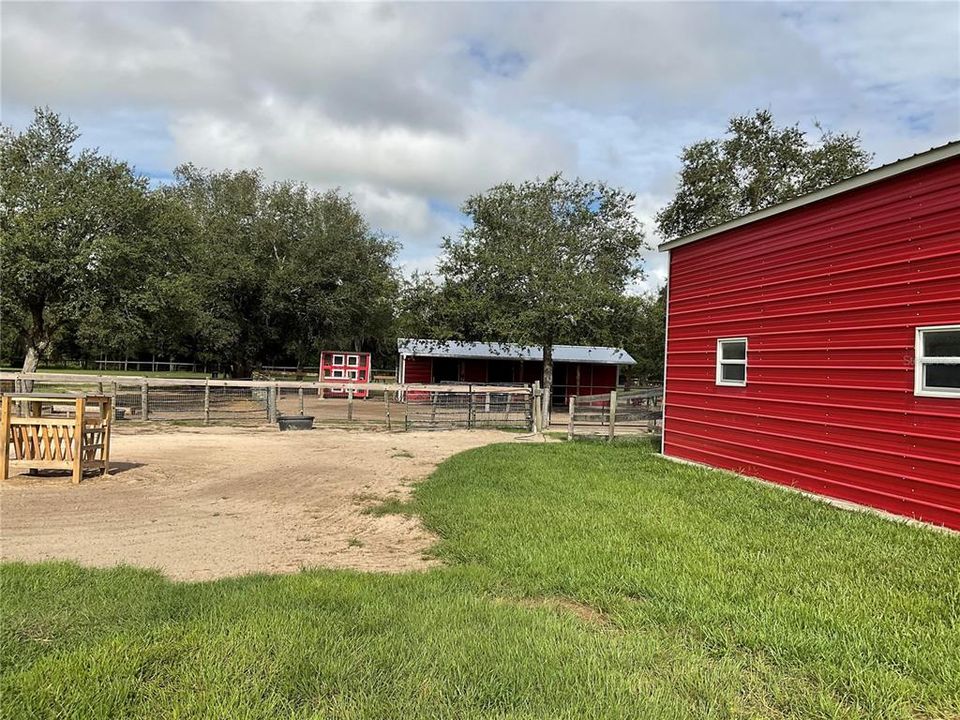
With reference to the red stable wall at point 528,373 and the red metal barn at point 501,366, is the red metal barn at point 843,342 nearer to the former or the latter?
the red metal barn at point 501,366

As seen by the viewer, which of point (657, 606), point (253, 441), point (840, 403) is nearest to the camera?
point (657, 606)

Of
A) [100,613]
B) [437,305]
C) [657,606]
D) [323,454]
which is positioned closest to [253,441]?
[323,454]

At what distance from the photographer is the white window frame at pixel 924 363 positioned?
6.77m

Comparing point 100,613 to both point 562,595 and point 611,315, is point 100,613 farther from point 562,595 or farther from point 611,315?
point 611,315

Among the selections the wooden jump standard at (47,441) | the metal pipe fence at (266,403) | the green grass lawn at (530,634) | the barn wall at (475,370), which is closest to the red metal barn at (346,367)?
the barn wall at (475,370)

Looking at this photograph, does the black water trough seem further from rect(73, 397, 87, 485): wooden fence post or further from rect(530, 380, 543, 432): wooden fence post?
rect(73, 397, 87, 485): wooden fence post

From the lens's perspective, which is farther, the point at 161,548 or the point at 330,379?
the point at 330,379

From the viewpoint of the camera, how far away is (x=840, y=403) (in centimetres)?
819

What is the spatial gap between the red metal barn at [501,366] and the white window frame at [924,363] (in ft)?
82.6

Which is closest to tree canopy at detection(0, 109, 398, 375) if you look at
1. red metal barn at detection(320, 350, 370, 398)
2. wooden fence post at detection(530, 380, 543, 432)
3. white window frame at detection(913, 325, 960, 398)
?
red metal barn at detection(320, 350, 370, 398)

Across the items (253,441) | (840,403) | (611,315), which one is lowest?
(253,441)

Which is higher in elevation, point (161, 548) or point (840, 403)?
point (840, 403)

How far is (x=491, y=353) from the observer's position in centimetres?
3114

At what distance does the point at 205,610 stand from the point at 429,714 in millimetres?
1850
